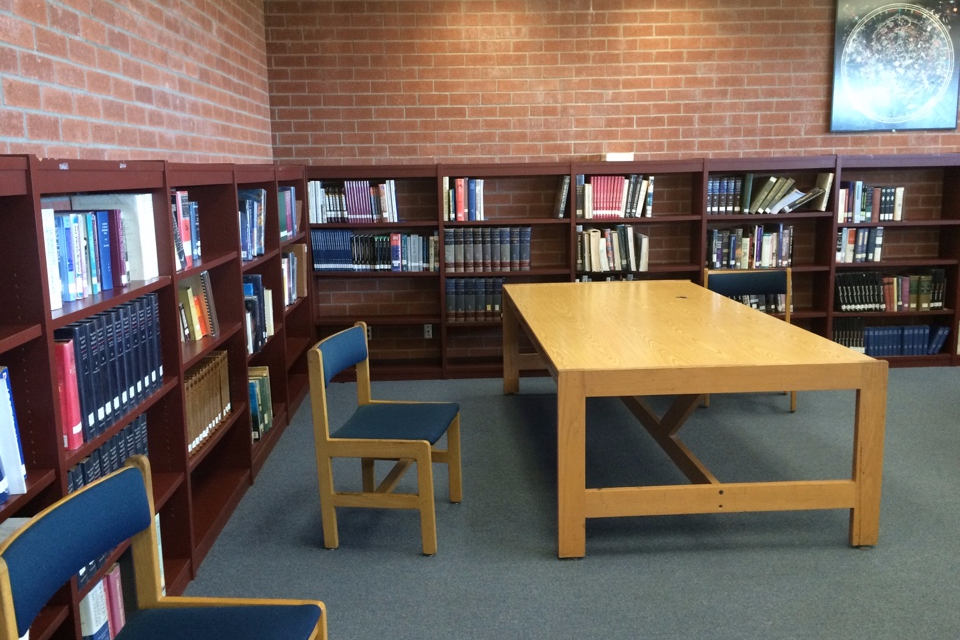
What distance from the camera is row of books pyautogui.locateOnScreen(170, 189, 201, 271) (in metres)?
2.76

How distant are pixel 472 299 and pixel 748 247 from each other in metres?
1.94

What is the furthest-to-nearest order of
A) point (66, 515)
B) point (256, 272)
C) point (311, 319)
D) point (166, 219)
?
1. point (311, 319)
2. point (256, 272)
3. point (166, 219)
4. point (66, 515)

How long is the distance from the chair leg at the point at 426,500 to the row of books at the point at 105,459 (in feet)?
2.94

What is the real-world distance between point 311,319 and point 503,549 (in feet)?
9.20

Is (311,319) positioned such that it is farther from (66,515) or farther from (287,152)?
(66,515)

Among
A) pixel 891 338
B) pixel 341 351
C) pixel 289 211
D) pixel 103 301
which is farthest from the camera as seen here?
pixel 891 338

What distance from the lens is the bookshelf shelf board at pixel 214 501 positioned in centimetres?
287

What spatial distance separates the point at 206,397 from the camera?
304 cm

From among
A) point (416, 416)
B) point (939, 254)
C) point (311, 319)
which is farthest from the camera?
point (939, 254)

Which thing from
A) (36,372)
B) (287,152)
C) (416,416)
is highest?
(287,152)

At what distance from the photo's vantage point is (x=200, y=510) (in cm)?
307

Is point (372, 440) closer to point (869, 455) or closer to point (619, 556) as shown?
point (619, 556)

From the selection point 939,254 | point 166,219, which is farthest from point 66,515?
point 939,254

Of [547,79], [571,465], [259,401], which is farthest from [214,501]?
[547,79]
